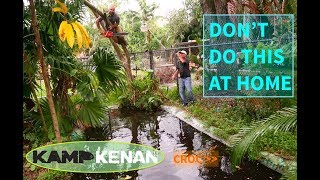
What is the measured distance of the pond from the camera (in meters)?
4.00

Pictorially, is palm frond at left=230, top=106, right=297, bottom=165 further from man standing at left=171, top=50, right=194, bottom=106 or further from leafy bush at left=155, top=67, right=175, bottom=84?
leafy bush at left=155, top=67, right=175, bottom=84

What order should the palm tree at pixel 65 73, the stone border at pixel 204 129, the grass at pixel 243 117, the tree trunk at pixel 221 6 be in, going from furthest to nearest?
the tree trunk at pixel 221 6, the grass at pixel 243 117, the palm tree at pixel 65 73, the stone border at pixel 204 129

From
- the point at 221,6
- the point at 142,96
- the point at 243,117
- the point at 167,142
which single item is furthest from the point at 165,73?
the point at 167,142

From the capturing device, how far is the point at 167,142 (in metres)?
5.35

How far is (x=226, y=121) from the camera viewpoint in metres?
5.65

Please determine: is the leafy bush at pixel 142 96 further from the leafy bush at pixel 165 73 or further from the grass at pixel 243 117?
the leafy bush at pixel 165 73

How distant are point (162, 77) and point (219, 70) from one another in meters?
4.06

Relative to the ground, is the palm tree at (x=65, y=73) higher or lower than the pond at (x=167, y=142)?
higher

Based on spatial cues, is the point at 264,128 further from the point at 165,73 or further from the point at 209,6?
the point at 165,73

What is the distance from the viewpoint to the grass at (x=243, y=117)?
4336 millimetres

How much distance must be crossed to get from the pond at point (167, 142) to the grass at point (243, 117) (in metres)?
0.24

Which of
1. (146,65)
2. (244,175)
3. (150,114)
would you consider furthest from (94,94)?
(146,65)

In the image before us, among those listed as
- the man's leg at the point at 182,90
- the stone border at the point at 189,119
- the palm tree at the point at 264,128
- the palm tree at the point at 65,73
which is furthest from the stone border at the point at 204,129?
the palm tree at the point at 65,73

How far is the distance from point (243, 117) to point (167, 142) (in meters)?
1.43
